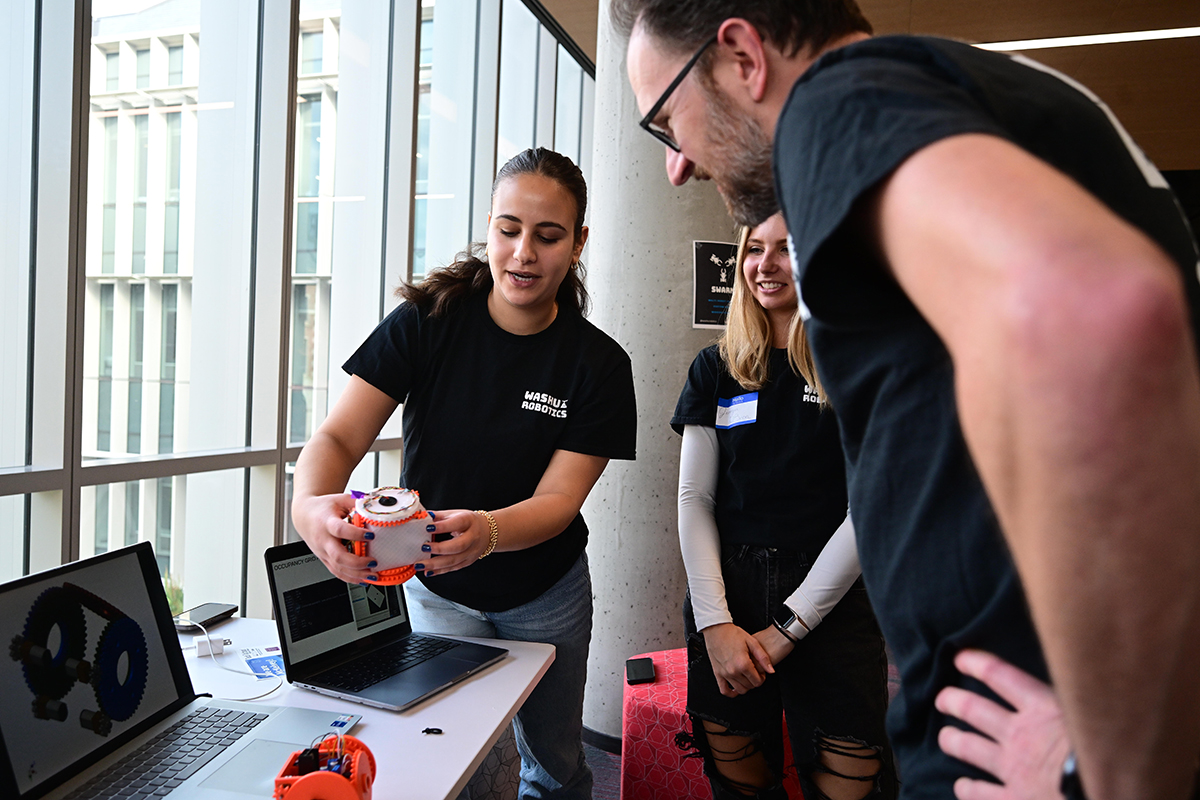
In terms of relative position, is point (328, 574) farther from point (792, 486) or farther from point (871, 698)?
point (871, 698)

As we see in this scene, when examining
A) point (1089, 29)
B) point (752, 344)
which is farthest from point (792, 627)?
point (1089, 29)

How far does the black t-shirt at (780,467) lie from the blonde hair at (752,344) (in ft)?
0.08

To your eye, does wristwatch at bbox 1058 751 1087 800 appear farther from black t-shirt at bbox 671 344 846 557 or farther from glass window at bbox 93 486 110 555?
glass window at bbox 93 486 110 555

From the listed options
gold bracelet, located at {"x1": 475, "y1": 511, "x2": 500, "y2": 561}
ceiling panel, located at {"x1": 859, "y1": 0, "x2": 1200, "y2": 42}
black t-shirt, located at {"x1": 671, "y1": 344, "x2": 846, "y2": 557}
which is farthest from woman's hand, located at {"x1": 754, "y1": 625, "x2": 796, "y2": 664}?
Answer: ceiling panel, located at {"x1": 859, "y1": 0, "x2": 1200, "y2": 42}

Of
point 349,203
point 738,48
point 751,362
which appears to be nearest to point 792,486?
point 751,362

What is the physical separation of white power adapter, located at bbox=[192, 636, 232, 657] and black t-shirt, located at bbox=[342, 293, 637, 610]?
0.43 m

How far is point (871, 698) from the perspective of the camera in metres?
1.68

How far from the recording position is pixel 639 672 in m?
2.41

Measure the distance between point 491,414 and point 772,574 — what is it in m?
0.73

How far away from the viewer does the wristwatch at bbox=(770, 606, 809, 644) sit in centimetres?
169

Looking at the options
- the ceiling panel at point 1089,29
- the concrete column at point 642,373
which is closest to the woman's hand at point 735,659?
the concrete column at point 642,373

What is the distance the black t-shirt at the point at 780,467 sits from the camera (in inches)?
69.2

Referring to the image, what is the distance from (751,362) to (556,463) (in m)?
0.53

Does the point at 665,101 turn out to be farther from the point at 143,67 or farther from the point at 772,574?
the point at 143,67
